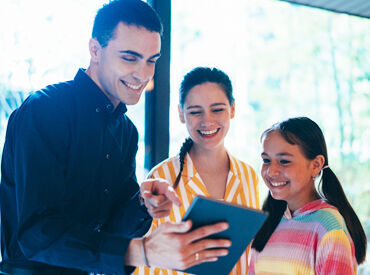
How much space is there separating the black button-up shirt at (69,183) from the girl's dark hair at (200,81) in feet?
1.43

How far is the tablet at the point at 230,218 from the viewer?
1.01 meters

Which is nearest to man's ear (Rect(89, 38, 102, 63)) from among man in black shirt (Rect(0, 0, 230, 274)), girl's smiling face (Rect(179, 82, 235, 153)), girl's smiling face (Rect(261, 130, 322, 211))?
man in black shirt (Rect(0, 0, 230, 274))

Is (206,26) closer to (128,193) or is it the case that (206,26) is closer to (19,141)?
(128,193)

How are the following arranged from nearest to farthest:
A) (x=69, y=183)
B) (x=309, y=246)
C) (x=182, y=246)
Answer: (x=182, y=246) → (x=69, y=183) → (x=309, y=246)

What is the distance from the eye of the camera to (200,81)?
2.01m

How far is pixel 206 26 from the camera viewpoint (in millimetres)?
2619

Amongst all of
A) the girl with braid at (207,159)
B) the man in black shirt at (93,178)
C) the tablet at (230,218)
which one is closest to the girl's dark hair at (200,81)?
the girl with braid at (207,159)

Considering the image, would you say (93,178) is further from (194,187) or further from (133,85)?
(194,187)

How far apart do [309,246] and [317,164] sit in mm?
363

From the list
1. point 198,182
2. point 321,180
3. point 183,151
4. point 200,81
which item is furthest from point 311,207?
point 200,81

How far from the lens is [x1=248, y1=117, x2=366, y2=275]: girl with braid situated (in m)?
1.70

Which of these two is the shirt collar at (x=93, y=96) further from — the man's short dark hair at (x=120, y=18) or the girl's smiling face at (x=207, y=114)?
the girl's smiling face at (x=207, y=114)

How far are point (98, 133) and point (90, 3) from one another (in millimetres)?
1070

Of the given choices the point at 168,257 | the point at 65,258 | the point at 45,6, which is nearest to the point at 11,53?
the point at 45,6
